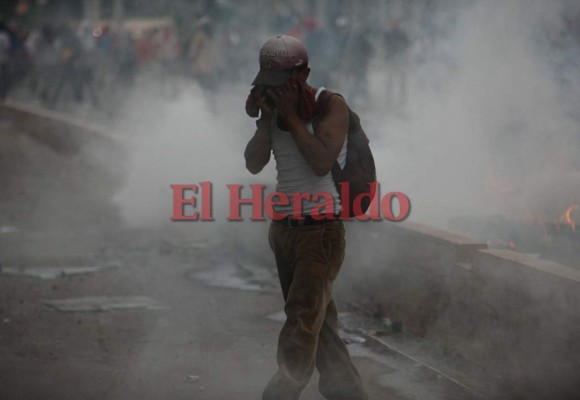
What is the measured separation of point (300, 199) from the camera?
4.49 metres

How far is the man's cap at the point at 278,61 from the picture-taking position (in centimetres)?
433

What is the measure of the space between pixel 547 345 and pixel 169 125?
33.4 feet

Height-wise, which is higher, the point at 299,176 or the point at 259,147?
the point at 259,147

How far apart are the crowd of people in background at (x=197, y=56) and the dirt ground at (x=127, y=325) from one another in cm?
505

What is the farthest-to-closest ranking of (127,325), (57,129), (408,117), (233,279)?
(57,129) → (408,117) → (233,279) → (127,325)

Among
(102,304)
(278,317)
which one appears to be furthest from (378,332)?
(102,304)

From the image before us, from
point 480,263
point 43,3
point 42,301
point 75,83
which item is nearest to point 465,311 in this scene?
point 480,263

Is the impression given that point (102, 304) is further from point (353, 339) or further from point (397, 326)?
point (397, 326)

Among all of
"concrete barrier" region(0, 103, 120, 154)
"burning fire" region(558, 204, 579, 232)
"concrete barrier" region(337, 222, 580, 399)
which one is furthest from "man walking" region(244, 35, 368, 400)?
"concrete barrier" region(0, 103, 120, 154)

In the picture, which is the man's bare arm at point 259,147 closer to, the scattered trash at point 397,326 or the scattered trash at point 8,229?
the scattered trash at point 397,326

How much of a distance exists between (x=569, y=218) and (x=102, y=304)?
346cm

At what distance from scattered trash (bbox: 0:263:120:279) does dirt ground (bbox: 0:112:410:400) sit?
129 mm

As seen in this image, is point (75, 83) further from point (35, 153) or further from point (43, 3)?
point (43, 3)

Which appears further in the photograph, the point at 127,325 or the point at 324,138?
the point at 127,325
